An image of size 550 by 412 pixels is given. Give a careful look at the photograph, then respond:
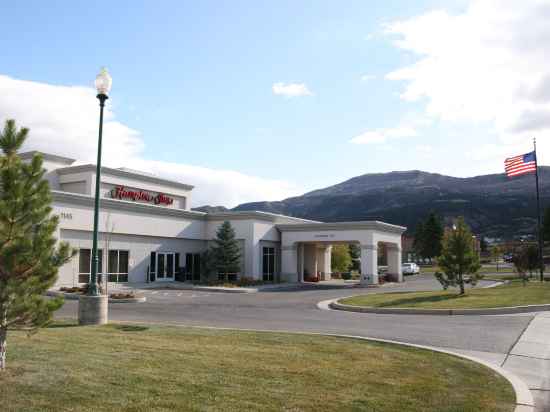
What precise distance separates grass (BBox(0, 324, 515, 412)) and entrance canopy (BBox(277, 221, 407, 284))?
3066 cm

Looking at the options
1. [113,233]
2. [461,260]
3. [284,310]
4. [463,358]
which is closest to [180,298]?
[284,310]

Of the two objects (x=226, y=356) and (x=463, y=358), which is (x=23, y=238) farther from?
(x=463, y=358)

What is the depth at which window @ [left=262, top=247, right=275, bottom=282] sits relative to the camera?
43178mm

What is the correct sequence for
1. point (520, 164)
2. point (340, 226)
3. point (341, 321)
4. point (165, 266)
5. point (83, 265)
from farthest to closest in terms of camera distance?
point (340, 226) < point (165, 266) < point (520, 164) < point (83, 265) < point (341, 321)

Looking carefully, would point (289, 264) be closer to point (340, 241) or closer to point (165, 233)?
point (340, 241)

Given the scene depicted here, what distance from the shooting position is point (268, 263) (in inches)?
1722

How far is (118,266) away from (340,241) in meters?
17.8

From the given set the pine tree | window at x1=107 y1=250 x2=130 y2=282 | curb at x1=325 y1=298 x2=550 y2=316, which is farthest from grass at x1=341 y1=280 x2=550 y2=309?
window at x1=107 y1=250 x2=130 y2=282

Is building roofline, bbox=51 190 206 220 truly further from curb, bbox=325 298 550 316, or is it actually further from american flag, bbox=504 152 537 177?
american flag, bbox=504 152 537 177

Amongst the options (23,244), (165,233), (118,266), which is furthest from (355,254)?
(23,244)

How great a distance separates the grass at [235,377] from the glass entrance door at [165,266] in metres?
27.1

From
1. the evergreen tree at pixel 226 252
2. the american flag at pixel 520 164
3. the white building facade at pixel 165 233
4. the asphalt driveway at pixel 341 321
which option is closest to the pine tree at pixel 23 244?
the asphalt driveway at pixel 341 321

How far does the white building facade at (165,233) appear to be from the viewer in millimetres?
32406

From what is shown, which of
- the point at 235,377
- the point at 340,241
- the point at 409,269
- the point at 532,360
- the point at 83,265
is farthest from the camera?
the point at 409,269
